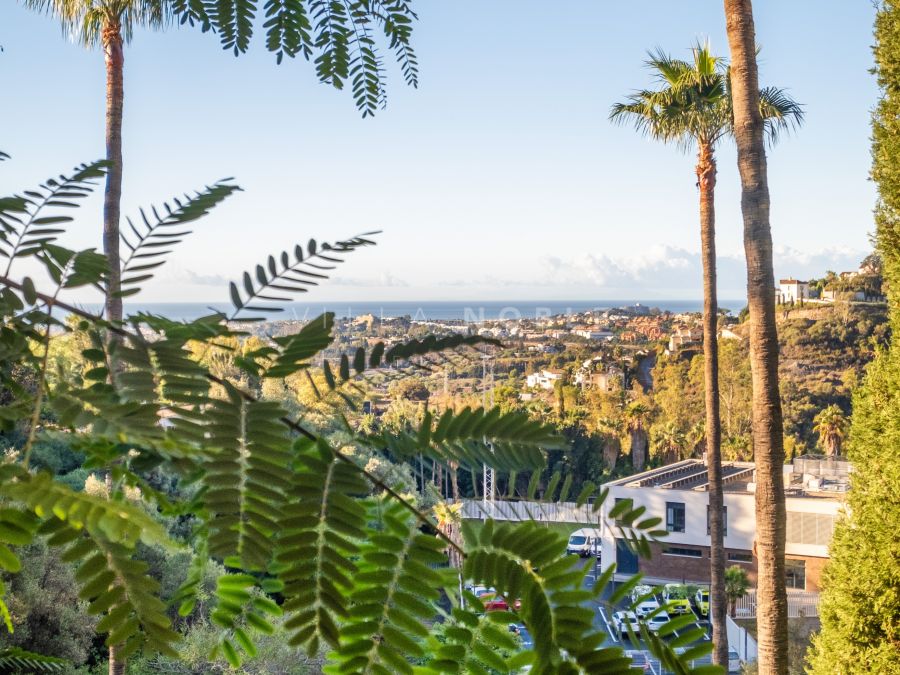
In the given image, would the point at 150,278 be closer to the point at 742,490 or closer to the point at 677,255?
the point at 742,490

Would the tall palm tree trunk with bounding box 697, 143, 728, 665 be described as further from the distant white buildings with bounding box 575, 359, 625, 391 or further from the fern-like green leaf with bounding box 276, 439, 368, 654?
the distant white buildings with bounding box 575, 359, 625, 391

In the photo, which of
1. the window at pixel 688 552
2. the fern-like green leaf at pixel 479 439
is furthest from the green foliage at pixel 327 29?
the window at pixel 688 552

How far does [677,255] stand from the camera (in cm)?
7394

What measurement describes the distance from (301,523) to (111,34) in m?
7.25

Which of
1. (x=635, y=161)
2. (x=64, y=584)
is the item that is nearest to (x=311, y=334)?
(x=64, y=584)

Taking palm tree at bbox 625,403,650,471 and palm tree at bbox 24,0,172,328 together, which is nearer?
palm tree at bbox 24,0,172,328

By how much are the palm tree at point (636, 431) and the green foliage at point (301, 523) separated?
83.5 feet

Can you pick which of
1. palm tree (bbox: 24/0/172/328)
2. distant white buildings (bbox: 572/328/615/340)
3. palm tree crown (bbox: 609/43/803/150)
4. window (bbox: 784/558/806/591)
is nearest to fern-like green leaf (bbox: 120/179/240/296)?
palm tree (bbox: 24/0/172/328)

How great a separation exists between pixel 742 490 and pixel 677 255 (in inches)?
2219

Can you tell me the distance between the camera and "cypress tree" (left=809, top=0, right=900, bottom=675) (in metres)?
4.20

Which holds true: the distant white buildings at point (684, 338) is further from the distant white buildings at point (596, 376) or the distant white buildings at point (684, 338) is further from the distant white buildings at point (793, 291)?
the distant white buildings at point (793, 291)

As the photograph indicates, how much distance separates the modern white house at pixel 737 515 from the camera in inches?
698

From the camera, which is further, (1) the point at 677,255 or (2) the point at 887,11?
(1) the point at 677,255

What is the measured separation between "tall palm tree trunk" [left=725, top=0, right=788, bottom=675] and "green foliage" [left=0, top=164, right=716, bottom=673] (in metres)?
4.24
